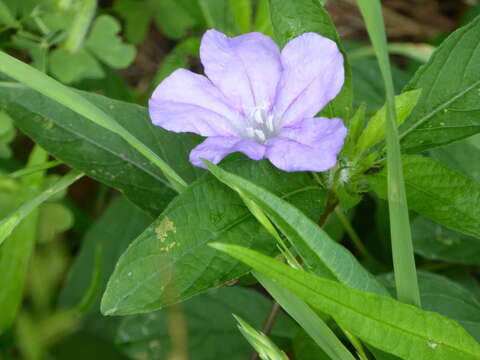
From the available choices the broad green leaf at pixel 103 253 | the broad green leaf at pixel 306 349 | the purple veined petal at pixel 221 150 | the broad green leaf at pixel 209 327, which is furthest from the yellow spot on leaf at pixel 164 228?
the broad green leaf at pixel 103 253

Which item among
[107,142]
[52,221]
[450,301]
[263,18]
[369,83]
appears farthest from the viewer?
[369,83]

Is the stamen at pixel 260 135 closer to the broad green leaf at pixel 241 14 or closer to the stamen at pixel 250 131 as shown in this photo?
the stamen at pixel 250 131

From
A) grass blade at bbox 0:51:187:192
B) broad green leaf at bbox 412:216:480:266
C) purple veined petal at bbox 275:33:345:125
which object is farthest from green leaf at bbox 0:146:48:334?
broad green leaf at bbox 412:216:480:266

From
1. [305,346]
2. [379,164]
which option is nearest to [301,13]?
[379,164]

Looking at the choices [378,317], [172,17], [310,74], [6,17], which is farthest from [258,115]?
[172,17]

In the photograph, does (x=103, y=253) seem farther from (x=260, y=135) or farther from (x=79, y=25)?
(x=260, y=135)
